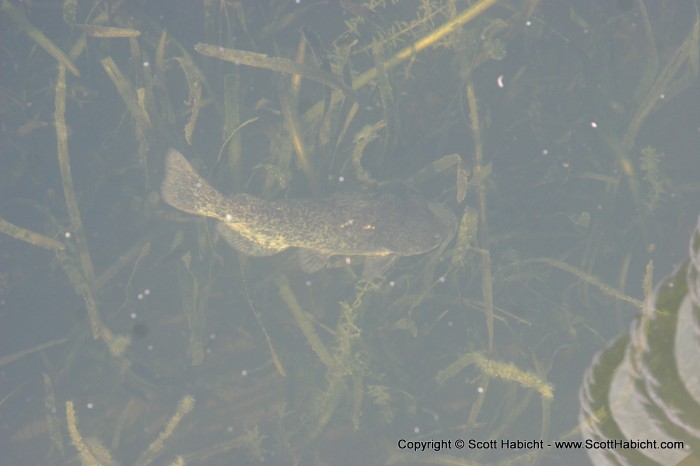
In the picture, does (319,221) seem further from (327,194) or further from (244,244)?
(244,244)

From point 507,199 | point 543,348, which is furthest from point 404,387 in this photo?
point 507,199

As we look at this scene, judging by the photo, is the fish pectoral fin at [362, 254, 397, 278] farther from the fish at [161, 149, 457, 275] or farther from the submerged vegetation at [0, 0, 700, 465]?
the submerged vegetation at [0, 0, 700, 465]

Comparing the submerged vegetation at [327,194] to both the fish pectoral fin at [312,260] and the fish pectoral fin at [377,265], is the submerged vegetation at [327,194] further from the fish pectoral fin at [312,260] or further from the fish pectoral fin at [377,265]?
the fish pectoral fin at [312,260]

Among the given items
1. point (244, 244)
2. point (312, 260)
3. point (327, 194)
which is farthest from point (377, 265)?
point (244, 244)

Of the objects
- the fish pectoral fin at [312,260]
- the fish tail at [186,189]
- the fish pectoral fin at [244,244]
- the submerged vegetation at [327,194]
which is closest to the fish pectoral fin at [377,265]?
the submerged vegetation at [327,194]

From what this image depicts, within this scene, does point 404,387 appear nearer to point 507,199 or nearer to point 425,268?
point 425,268

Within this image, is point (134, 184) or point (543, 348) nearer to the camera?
point (543, 348)
